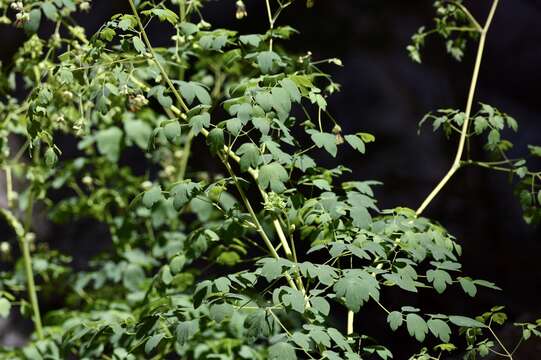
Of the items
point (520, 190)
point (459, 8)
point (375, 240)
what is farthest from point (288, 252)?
point (459, 8)

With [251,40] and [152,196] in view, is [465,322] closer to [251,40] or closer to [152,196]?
[152,196]

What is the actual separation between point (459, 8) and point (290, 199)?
1054 millimetres

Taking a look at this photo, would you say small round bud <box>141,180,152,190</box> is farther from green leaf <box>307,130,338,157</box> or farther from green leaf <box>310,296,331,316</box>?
green leaf <box>310,296,331,316</box>

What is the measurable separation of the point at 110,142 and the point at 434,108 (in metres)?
1.67

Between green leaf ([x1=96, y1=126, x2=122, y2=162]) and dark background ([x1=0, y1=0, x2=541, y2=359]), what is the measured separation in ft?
3.83

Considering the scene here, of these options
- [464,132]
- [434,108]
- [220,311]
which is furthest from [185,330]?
[434,108]

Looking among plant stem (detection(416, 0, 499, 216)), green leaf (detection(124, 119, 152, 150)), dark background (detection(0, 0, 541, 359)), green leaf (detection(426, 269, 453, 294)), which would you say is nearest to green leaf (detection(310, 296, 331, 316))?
green leaf (detection(426, 269, 453, 294))

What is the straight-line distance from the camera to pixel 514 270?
12.2ft

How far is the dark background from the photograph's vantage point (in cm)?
376

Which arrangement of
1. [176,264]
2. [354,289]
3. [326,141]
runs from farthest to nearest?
[176,264] < [326,141] < [354,289]

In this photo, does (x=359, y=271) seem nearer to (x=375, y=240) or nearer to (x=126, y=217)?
(x=375, y=240)

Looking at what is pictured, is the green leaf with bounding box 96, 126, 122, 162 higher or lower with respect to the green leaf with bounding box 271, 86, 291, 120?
lower

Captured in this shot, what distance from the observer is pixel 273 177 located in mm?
1857

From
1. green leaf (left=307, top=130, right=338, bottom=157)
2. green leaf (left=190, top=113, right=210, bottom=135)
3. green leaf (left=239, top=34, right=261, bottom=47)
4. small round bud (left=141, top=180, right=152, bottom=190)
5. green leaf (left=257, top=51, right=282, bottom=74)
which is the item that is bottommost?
small round bud (left=141, top=180, right=152, bottom=190)
